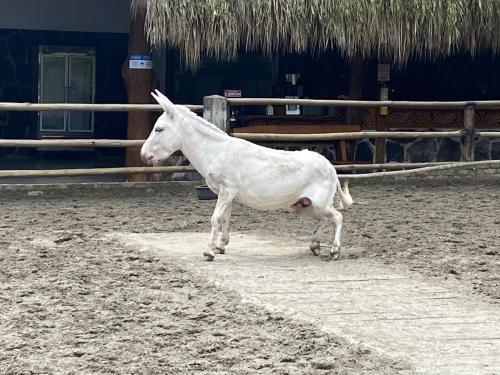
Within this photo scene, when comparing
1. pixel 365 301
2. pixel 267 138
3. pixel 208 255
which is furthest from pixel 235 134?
pixel 365 301

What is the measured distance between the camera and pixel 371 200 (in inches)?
445

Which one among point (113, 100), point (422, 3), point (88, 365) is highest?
point (422, 3)

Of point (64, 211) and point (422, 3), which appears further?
point (422, 3)

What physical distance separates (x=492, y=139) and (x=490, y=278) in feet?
25.5

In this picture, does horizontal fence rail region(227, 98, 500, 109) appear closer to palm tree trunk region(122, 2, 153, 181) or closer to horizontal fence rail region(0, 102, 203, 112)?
horizontal fence rail region(0, 102, 203, 112)

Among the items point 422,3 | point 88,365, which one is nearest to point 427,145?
point 422,3

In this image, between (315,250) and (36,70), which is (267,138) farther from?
(36,70)

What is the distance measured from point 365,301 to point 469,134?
25.2 ft

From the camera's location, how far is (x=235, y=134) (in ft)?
39.1

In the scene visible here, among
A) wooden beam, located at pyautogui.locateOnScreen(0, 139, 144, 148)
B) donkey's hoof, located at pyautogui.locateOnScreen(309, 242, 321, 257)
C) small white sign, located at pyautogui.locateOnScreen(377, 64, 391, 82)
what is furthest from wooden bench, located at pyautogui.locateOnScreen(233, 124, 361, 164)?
donkey's hoof, located at pyautogui.locateOnScreen(309, 242, 321, 257)

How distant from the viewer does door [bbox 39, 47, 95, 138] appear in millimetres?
16688

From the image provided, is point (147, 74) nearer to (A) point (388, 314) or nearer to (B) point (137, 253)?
(B) point (137, 253)

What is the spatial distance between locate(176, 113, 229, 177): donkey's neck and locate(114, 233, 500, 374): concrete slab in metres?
0.67

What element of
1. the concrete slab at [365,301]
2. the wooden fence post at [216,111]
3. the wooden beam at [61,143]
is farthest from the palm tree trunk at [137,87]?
the concrete slab at [365,301]
